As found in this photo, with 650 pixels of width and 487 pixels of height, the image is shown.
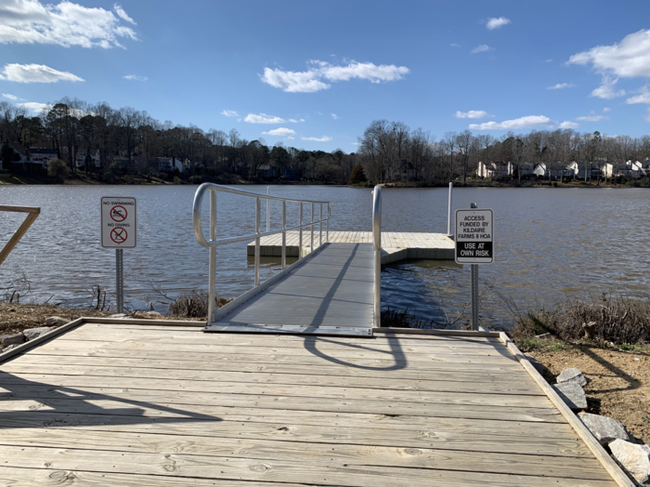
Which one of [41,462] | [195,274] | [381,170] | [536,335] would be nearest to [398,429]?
[41,462]

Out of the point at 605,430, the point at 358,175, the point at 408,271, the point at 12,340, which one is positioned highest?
the point at 358,175

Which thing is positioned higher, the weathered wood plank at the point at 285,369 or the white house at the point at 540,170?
the white house at the point at 540,170

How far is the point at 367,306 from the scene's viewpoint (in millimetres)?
4465

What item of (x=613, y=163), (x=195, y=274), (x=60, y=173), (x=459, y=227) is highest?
(x=613, y=163)

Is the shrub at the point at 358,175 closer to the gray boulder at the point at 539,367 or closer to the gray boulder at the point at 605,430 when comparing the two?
the gray boulder at the point at 539,367

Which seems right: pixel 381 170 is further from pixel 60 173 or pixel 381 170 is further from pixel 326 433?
pixel 326 433

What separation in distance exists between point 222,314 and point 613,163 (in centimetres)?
12426

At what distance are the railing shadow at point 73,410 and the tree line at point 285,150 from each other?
257ft

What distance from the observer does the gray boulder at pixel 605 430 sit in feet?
7.60

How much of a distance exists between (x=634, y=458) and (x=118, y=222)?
191 inches

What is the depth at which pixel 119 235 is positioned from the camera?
4977 millimetres

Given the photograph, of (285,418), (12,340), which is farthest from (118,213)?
(285,418)

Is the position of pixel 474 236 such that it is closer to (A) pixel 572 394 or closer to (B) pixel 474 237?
(B) pixel 474 237

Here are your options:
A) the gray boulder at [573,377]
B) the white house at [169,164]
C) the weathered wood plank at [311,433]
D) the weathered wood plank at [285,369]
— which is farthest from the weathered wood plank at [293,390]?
the white house at [169,164]
